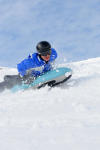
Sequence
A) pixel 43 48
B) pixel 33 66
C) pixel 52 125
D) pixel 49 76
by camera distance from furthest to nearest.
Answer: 1. pixel 33 66
2. pixel 43 48
3. pixel 49 76
4. pixel 52 125

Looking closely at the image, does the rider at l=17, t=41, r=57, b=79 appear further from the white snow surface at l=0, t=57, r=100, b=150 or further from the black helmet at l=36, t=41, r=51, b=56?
the white snow surface at l=0, t=57, r=100, b=150

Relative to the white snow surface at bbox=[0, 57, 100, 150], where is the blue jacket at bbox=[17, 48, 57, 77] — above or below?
above

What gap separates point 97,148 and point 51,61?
6009 mm

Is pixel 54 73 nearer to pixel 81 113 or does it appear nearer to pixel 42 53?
pixel 42 53

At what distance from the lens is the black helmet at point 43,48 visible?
26.7ft

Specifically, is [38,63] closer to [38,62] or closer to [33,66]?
[38,62]

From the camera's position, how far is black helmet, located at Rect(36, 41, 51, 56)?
320 inches

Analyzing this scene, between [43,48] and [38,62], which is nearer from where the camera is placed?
[43,48]

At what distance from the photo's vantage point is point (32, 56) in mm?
8281

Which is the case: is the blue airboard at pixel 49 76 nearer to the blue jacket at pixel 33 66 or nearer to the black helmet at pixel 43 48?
the blue jacket at pixel 33 66

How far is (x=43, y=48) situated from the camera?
26.6ft

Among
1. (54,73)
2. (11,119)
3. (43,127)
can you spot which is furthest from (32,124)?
(54,73)

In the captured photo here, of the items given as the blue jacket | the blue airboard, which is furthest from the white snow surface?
the blue jacket

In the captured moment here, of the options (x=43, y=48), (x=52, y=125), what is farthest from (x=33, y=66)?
(x=52, y=125)
